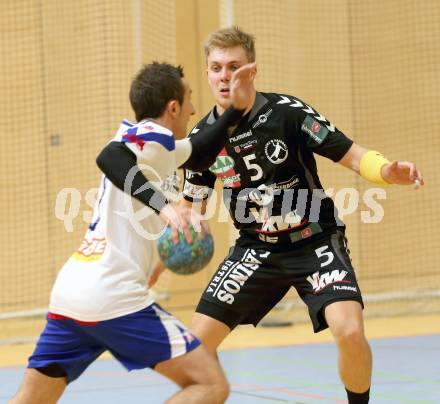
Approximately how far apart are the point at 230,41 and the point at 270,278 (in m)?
1.24

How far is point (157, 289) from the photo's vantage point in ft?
35.7

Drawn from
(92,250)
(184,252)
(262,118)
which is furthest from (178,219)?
(262,118)

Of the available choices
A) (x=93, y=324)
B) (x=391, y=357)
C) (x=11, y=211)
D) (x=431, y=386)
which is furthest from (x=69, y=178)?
(x=93, y=324)

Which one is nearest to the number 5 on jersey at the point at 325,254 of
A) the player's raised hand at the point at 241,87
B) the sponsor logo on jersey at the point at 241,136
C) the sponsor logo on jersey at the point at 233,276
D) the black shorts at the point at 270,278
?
the black shorts at the point at 270,278

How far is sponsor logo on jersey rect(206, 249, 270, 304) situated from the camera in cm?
466

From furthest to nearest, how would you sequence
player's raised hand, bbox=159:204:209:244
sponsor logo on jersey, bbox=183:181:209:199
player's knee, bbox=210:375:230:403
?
sponsor logo on jersey, bbox=183:181:209:199 < player's knee, bbox=210:375:230:403 < player's raised hand, bbox=159:204:209:244

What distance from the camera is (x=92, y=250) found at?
3.40 m

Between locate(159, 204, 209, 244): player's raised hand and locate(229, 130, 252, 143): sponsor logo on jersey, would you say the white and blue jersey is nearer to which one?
locate(159, 204, 209, 244): player's raised hand

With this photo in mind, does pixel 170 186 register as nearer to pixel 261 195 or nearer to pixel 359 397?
pixel 261 195

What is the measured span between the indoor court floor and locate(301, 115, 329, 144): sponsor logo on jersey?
5.86 feet

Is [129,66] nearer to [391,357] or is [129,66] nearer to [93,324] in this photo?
[391,357]

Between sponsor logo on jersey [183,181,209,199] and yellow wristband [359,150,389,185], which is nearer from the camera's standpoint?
yellow wristband [359,150,389,185]

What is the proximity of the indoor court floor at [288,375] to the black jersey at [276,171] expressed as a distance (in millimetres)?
1365

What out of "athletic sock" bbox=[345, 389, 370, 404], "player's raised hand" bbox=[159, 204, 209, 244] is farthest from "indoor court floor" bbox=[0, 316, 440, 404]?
"player's raised hand" bbox=[159, 204, 209, 244]
